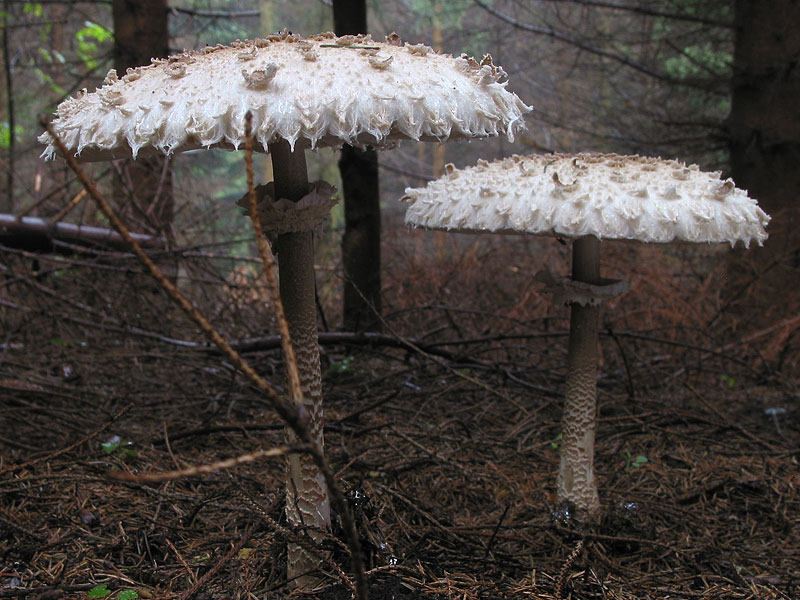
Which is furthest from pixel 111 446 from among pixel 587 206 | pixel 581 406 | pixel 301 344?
pixel 587 206

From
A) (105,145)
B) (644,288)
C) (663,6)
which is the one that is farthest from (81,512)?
(663,6)

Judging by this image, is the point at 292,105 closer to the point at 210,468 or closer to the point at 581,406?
the point at 210,468

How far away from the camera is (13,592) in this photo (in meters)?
1.87

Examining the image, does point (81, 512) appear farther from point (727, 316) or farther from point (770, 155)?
point (770, 155)

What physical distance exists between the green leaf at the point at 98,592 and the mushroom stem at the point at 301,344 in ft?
2.03

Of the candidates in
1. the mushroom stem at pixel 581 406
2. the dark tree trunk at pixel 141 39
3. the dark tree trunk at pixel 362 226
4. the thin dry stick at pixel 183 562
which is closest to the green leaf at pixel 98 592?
the thin dry stick at pixel 183 562

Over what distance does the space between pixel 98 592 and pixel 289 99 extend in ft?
5.73

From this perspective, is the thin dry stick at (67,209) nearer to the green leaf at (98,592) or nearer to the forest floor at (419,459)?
the forest floor at (419,459)

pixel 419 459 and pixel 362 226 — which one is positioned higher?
pixel 362 226

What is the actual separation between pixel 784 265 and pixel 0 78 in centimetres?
1334

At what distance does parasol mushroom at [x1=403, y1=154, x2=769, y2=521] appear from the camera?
82.7 inches

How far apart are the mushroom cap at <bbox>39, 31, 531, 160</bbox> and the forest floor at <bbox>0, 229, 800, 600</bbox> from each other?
3.53ft

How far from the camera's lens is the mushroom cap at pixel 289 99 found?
1.61 meters

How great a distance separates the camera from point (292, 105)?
5.24ft
